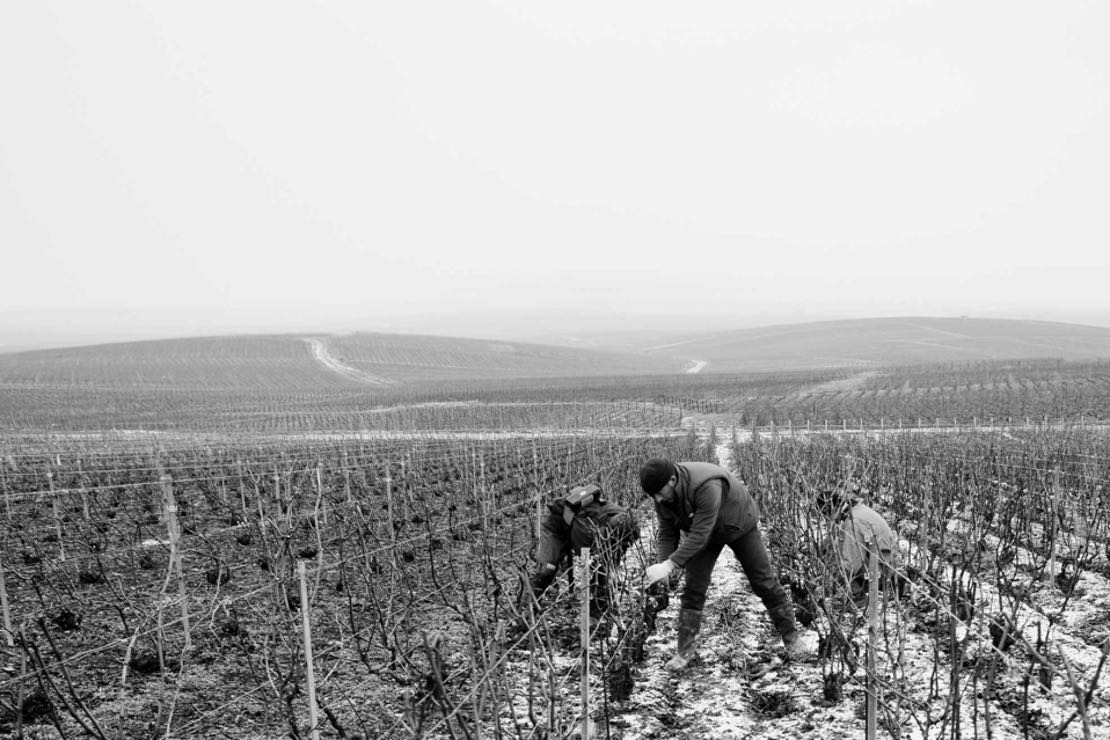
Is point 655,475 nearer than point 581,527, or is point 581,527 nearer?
point 655,475

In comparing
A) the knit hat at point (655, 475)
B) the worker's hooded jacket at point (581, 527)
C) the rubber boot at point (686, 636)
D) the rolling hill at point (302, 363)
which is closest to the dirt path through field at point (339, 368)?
the rolling hill at point (302, 363)

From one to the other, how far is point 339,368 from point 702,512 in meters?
61.8

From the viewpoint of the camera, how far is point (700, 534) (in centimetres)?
405

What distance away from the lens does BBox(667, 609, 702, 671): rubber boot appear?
170 inches

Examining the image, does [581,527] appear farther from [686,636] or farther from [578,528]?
[686,636]

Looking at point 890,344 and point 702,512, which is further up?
point 702,512

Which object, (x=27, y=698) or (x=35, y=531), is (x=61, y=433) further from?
(x=27, y=698)

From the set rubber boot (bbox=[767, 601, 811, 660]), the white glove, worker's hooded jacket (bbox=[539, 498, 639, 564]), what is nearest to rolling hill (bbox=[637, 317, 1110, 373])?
worker's hooded jacket (bbox=[539, 498, 639, 564])

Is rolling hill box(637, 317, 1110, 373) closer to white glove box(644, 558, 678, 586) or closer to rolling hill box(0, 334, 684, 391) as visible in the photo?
rolling hill box(0, 334, 684, 391)

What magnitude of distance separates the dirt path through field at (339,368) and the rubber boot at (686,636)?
5220cm

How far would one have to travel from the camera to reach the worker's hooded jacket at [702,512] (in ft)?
13.3

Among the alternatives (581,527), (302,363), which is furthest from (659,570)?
(302,363)

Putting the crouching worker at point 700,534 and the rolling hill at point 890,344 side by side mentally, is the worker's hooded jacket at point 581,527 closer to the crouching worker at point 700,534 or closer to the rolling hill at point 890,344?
the crouching worker at point 700,534

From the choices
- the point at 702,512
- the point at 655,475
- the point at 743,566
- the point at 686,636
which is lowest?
the point at 686,636
